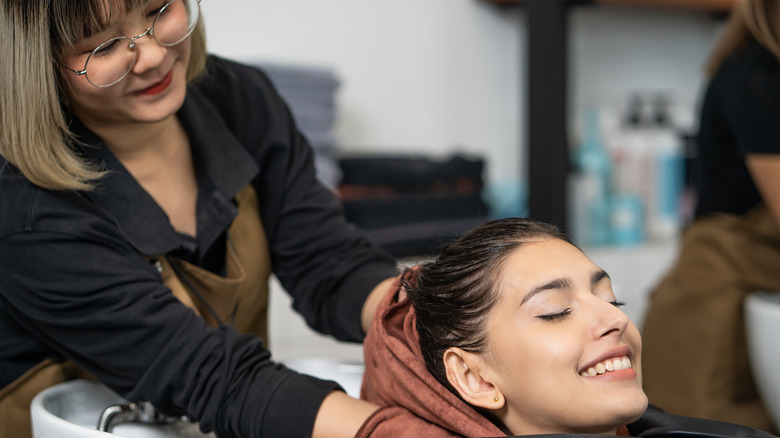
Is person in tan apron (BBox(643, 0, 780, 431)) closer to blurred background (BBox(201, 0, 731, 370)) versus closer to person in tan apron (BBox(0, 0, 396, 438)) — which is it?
blurred background (BBox(201, 0, 731, 370))

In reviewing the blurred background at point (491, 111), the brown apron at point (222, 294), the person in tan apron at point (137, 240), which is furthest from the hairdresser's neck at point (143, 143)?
the blurred background at point (491, 111)

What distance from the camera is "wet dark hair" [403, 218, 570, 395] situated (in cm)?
80

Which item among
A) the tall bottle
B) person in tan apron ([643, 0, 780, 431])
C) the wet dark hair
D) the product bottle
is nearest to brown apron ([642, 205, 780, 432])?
person in tan apron ([643, 0, 780, 431])

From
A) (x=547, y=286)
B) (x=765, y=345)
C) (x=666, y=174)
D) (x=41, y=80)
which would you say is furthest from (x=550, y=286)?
(x=666, y=174)

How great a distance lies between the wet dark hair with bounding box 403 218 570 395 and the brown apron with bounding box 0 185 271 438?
0.31m

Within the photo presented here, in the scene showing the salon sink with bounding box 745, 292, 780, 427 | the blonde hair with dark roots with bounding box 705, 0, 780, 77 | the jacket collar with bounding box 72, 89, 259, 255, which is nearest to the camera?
the jacket collar with bounding box 72, 89, 259, 255

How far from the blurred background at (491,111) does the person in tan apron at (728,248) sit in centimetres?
28

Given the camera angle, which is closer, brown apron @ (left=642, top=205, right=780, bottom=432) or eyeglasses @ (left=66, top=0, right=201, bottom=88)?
eyeglasses @ (left=66, top=0, right=201, bottom=88)

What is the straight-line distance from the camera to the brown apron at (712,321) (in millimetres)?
1532

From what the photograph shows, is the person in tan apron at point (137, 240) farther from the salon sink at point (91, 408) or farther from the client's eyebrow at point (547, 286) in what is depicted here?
the client's eyebrow at point (547, 286)

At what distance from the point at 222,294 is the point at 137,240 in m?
0.15

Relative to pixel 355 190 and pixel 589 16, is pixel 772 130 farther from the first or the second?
pixel 589 16

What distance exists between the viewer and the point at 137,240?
37.4 inches

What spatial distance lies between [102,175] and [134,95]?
0.10 meters
